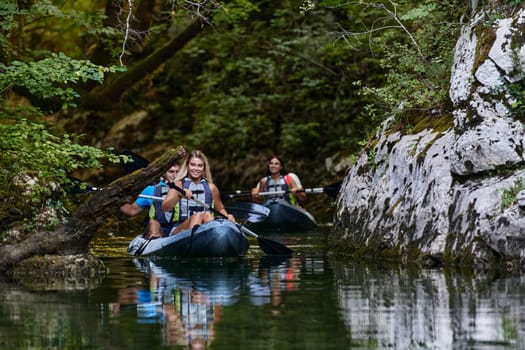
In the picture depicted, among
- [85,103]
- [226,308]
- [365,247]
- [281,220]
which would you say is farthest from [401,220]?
[85,103]

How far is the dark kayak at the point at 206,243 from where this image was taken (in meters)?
12.4

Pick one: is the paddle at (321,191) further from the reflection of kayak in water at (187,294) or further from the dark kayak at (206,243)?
the reflection of kayak in water at (187,294)

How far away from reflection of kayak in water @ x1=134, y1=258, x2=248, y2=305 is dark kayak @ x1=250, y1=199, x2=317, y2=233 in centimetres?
638

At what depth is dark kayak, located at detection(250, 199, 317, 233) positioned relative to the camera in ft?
61.8

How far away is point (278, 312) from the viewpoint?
6.57 meters

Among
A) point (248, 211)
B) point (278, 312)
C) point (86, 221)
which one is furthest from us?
point (248, 211)

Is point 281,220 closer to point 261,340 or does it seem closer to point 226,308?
point 226,308

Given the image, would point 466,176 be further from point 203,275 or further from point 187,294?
point 187,294

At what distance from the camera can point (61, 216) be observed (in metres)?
10.8

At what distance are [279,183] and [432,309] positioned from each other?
13248mm

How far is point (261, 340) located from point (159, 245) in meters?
7.50

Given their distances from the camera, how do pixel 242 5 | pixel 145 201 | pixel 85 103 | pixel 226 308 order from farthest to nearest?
pixel 85 103 → pixel 242 5 → pixel 145 201 → pixel 226 308

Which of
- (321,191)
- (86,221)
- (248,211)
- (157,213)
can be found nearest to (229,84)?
(321,191)

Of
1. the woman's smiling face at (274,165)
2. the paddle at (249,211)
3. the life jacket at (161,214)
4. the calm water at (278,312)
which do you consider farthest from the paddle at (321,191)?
the calm water at (278,312)
